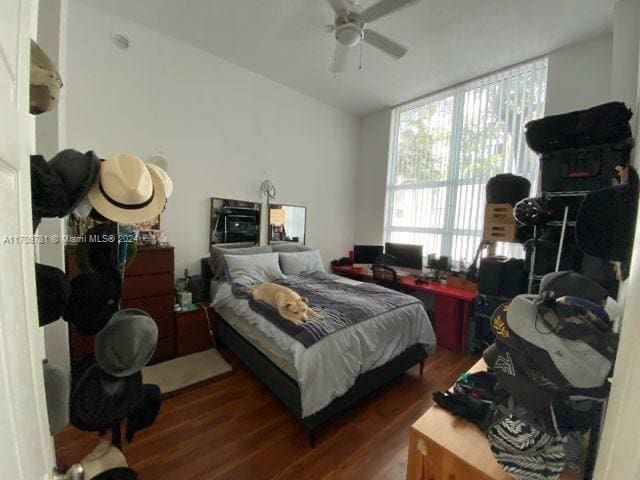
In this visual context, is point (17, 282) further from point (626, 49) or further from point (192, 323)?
point (626, 49)

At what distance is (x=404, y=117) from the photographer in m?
3.86

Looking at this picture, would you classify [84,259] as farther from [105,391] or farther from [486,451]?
[486,451]

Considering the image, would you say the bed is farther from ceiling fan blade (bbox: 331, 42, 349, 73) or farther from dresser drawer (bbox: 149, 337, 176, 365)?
ceiling fan blade (bbox: 331, 42, 349, 73)

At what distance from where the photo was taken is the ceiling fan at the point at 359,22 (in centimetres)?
175

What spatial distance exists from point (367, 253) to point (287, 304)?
2244mm

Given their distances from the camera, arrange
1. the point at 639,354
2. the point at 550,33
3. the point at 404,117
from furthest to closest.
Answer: the point at 404,117, the point at 550,33, the point at 639,354

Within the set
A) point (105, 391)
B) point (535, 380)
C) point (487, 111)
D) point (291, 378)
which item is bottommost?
point (291, 378)

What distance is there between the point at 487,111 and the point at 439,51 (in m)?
0.93

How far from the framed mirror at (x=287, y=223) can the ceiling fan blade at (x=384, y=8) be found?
219cm

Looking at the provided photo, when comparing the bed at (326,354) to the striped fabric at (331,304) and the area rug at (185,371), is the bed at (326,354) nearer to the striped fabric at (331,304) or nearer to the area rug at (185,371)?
the striped fabric at (331,304)

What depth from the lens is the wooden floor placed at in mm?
1412

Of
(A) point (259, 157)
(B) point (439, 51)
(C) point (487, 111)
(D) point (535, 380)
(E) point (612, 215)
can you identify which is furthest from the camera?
(A) point (259, 157)

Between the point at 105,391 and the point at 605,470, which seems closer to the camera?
the point at 605,470

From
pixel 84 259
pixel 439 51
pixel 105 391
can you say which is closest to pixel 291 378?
pixel 105 391
